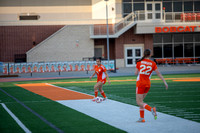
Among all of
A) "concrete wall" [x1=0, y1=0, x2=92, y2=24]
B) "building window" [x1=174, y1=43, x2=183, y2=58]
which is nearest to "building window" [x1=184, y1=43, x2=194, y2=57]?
"building window" [x1=174, y1=43, x2=183, y2=58]

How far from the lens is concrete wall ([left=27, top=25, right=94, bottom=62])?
40.8 m

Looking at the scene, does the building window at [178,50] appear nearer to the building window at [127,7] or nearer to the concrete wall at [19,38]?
the building window at [127,7]

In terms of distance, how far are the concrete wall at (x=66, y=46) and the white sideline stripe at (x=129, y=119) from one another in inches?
1107

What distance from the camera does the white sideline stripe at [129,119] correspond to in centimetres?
827

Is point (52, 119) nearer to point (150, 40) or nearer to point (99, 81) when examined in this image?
point (99, 81)

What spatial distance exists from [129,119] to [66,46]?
3256cm

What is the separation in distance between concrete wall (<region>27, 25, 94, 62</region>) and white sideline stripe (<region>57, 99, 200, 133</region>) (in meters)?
28.1

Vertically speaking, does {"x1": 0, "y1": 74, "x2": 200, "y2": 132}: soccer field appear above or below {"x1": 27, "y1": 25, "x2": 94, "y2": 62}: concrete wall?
below

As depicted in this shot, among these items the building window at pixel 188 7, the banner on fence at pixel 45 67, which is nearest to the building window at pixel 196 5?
the building window at pixel 188 7

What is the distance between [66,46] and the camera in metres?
41.7

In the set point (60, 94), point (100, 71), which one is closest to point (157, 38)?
point (60, 94)

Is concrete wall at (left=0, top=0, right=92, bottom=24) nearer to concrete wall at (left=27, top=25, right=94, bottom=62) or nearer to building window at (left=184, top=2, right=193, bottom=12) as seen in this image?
concrete wall at (left=27, top=25, right=94, bottom=62)

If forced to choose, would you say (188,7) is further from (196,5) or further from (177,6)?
(177,6)

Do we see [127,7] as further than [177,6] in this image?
No
